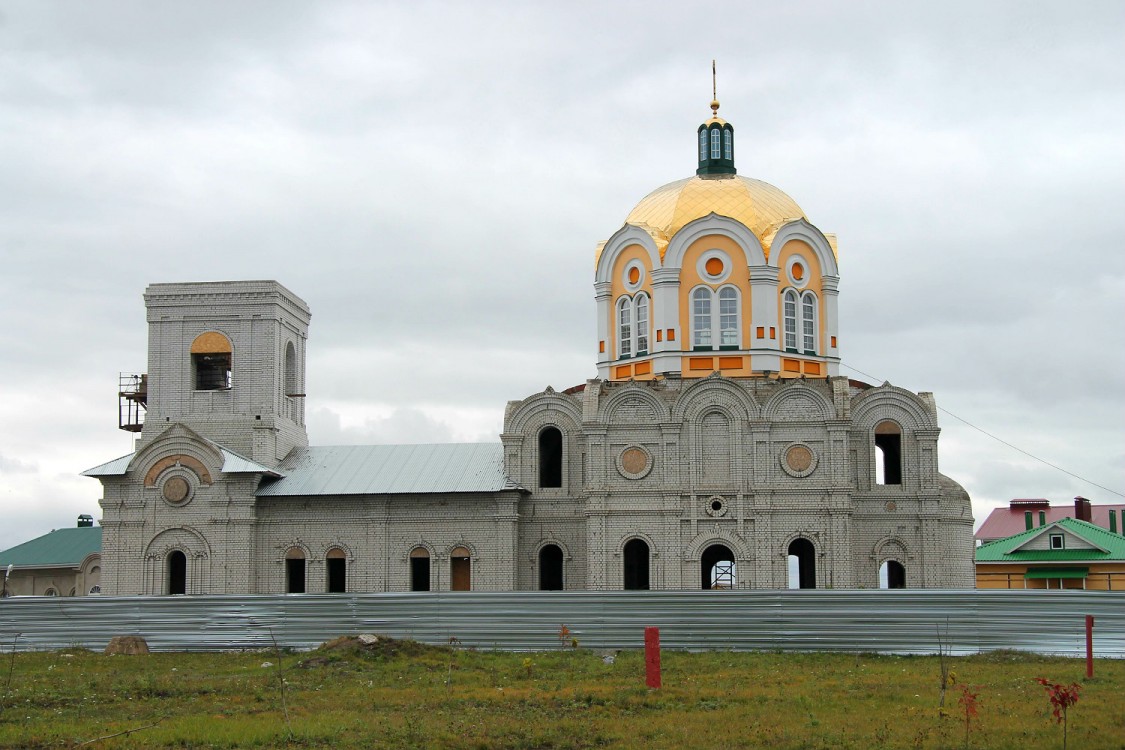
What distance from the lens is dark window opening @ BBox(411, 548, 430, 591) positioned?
137 ft

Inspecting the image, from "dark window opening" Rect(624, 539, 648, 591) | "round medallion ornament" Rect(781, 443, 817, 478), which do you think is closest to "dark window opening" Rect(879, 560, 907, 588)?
"round medallion ornament" Rect(781, 443, 817, 478)

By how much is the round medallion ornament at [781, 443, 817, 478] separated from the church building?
5 centimetres

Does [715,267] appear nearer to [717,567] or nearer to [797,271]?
A: [797,271]

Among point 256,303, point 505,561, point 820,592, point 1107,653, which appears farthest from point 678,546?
point 256,303

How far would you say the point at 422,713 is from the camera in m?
22.3

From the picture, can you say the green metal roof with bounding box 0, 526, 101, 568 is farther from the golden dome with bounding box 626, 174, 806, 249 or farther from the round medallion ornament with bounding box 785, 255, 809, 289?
the round medallion ornament with bounding box 785, 255, 809, 289

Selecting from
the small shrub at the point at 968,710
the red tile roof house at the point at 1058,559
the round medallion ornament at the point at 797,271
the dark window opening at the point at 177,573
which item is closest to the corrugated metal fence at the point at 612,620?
the small shrub at the point at 968,710

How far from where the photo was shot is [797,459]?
38938 mm

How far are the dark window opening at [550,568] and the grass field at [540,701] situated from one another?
431 inches

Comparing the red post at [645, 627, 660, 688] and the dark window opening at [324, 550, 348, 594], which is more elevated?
the dark window opening at [324, 550, 348, 594]

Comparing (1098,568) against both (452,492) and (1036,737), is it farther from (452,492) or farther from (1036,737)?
(1036,737)

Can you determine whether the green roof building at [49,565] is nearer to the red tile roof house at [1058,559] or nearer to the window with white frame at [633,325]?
the window with white frame at [633,325]

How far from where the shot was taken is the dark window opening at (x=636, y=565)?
131ft

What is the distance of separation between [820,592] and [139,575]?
21.2 m
